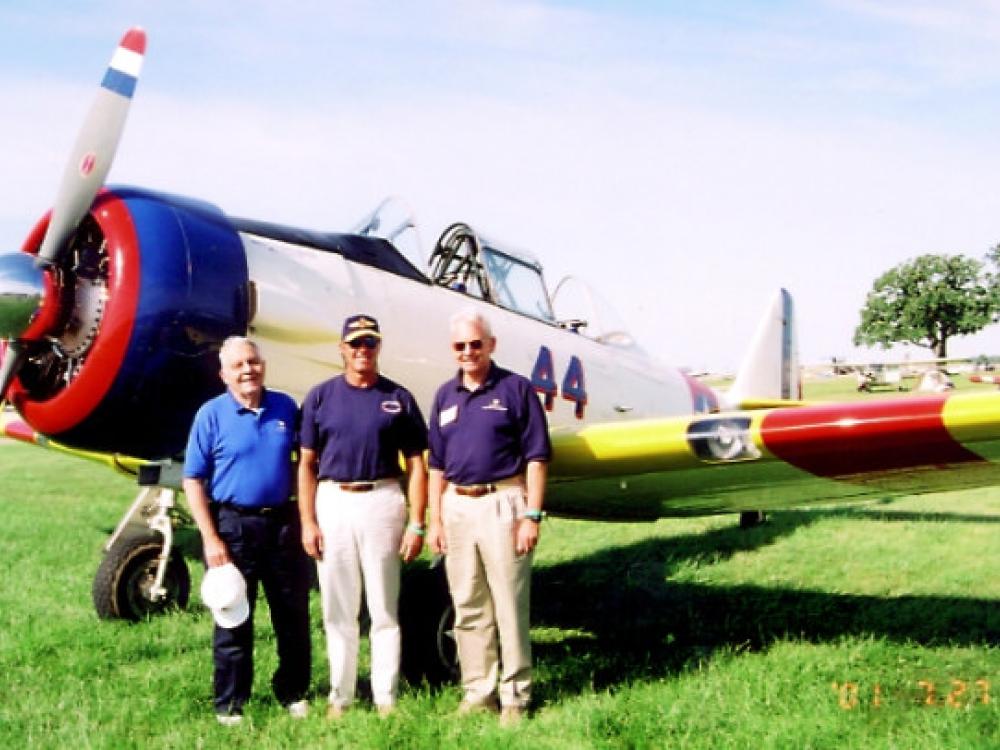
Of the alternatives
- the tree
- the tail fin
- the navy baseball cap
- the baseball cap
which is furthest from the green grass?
the tree

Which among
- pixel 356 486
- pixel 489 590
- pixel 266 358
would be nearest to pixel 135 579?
pixel 266 358

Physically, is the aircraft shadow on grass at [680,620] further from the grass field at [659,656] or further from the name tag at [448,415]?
the name tag at [448,415]

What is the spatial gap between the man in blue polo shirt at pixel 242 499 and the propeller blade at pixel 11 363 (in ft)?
4.23

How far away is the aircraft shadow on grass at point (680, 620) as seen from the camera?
4488 millimetres

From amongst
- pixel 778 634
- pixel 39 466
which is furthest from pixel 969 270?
pixel 778 634

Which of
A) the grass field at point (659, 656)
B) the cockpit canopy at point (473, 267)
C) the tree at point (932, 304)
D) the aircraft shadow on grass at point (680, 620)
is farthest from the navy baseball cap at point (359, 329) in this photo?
the tree at point (932, 304)

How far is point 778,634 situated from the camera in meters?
4.94

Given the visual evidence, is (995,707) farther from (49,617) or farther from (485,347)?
(49,617)

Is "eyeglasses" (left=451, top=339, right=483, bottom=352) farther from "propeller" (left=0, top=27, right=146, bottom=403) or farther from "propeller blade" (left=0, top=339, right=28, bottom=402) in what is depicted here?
"propeller blade" (left=0, top=339, right=28, bottom=402)

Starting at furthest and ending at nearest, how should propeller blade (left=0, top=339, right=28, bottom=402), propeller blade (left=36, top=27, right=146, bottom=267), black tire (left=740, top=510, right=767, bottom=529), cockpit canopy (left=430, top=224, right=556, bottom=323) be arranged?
black tire (left=740, top=510, right=767, bottom=529) < cockpit canopy (left=430, top=224, right=556, bottom=323) < propeller blade (left=0, top=339, right=28, bottom=402) < propeller blade (left=36, top=27, right=146, bottom=267)

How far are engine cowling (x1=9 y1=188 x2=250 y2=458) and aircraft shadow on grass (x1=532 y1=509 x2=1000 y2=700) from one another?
2082mm

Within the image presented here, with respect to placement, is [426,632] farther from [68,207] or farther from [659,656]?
[68,207]

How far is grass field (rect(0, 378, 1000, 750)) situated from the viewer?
11.2ft

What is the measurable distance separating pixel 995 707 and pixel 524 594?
1.79 m
